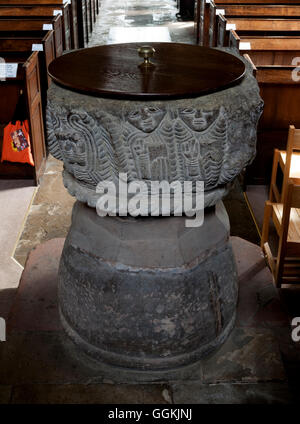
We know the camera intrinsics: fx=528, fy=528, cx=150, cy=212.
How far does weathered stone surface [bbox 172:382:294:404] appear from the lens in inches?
76.0

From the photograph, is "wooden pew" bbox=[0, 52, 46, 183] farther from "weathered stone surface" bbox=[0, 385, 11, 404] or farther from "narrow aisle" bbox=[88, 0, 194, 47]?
"narrow aisle" bbox=[88, 0, 194, 47]

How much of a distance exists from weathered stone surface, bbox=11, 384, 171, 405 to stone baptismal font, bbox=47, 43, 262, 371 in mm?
97

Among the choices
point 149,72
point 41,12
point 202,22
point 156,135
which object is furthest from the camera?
point 202,22

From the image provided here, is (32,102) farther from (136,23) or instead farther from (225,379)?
(136,23)

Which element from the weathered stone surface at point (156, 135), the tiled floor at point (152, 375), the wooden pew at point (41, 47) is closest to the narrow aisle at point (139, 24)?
the wooden pew at point (41, 47)

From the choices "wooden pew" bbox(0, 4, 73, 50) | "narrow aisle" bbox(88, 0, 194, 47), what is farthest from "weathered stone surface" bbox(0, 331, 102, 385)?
"narrow aisle" bbox(88, 0, 194, 47)

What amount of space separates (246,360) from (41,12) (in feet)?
18.9

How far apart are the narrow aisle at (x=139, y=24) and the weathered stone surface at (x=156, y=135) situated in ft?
23.3

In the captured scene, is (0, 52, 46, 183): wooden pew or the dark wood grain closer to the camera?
the dark wood grain

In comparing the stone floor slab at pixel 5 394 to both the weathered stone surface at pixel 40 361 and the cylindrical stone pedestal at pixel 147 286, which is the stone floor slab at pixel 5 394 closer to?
the weathered stone surface at pixel 40 361

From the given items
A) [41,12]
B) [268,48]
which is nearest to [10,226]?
[268,48]

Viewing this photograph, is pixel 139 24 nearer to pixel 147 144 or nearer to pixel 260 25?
pixel 260 25

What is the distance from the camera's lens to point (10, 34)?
5914mm

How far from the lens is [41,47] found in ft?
15.8
